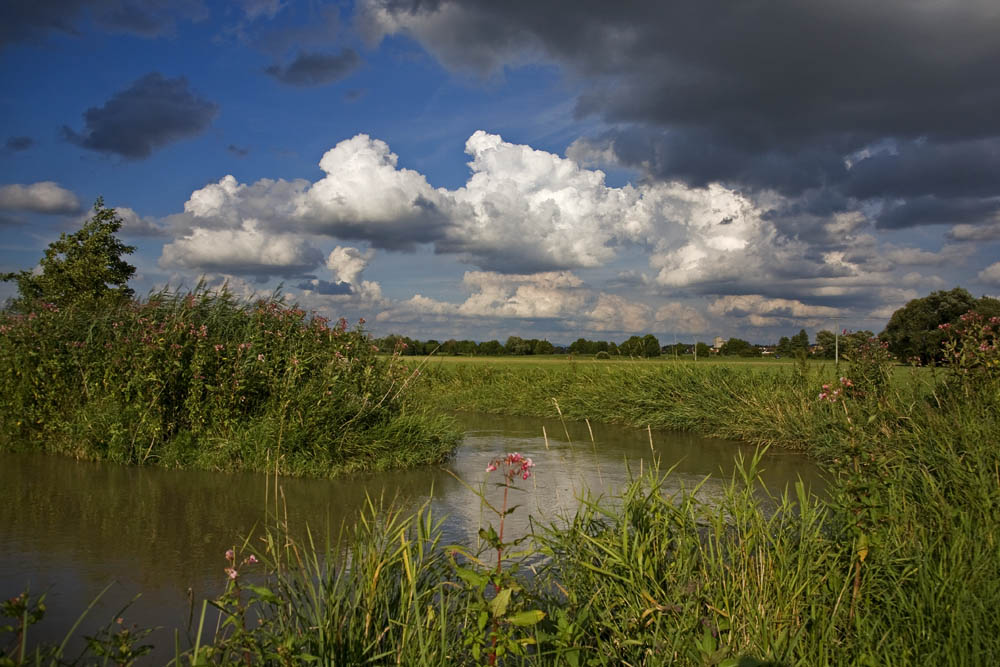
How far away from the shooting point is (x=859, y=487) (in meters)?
3.66

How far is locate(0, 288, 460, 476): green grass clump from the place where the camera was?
9148 mm

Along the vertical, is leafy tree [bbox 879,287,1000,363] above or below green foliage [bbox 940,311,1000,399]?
above

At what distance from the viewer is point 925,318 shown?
3272 centimetres

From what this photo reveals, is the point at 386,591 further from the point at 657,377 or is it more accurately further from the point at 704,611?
the point at 657,377

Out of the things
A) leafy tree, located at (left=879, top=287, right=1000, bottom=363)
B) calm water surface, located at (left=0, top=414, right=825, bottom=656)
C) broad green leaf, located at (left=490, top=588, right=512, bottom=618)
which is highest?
leafy tree, located at (left=879, top=287, right=1000, bottom=363)

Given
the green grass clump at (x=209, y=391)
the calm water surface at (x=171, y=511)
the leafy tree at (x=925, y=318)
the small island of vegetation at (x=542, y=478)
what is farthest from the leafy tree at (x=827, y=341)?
the leafy tree at (x=925, y=318)

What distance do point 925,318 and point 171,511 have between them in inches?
1357

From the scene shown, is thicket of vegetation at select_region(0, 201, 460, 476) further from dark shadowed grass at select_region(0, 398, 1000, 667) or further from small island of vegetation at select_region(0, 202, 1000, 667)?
dark shadowed grass at select_region(0, 398, 1000, 667)

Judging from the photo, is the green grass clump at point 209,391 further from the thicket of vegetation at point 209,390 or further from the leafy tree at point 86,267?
the leafy tree at point 86,267

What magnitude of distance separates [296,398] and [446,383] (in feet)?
44.7

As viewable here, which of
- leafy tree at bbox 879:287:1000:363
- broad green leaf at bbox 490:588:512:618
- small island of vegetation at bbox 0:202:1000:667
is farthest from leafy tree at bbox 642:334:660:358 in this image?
broad green leaf at bbox 490:588:512:618

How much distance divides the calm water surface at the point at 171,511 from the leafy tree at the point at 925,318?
77.2ft

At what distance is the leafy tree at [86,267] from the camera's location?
20.3 metres

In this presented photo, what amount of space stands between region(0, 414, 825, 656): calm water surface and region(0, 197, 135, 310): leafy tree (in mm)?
11684
